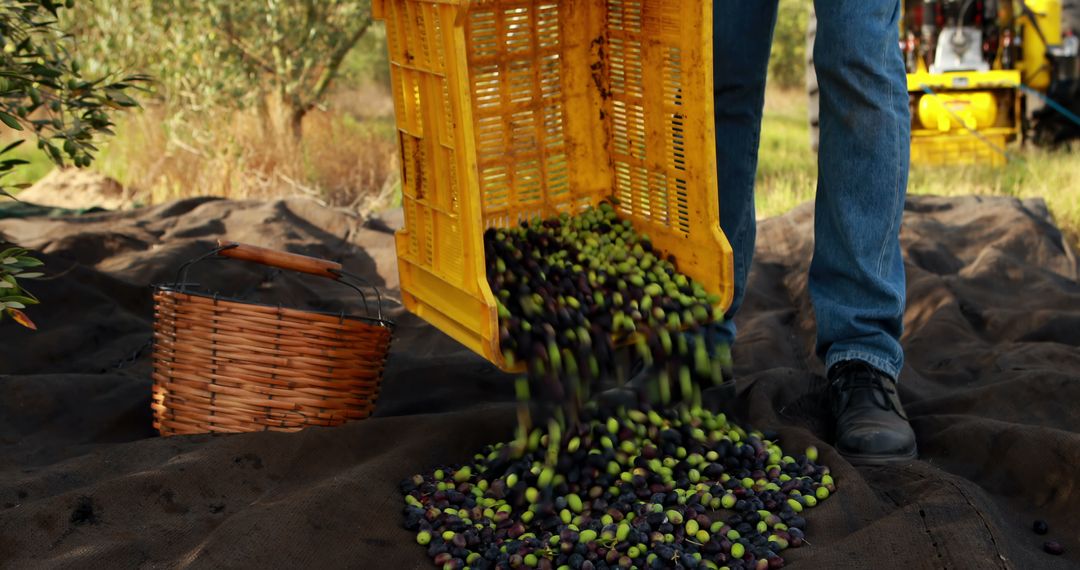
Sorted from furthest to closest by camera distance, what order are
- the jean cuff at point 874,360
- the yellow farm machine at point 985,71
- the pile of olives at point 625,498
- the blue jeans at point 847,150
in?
the yellow farm machine at point 985,71
the jean cuff at point 874,360
the blue jeans at point 847,150
the pile of olives at point 625,498

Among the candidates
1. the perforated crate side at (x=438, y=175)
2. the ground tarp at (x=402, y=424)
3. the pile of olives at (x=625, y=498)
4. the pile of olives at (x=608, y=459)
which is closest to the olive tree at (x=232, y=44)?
the ground tarp at (x=402, y=424)

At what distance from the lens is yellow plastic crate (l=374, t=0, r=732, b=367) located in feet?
8.05

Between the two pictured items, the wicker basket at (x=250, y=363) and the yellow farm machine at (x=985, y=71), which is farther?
the yellow farm machine at (x=985, y=71)

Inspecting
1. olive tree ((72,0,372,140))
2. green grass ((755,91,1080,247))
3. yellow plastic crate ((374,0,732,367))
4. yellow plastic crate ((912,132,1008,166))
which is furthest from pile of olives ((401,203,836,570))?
yellow plastic crate ((912,132,1008,166))

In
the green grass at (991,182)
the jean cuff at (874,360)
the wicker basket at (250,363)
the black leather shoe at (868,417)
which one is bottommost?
the green grass at (991,182)

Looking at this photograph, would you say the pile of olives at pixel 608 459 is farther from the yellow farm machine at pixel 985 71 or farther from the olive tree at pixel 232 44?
the yellow farm machine at pixel 985 71

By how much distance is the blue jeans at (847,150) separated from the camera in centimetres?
256

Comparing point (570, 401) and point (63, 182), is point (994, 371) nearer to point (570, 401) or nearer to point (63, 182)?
point (570, 401)

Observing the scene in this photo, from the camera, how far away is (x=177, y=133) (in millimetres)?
6270

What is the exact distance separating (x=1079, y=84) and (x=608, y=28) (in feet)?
14.1

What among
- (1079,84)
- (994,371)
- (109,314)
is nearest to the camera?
(994,371)

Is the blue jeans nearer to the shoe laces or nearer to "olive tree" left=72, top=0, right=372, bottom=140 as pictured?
the shoe laces

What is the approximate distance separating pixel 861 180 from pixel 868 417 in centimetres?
55

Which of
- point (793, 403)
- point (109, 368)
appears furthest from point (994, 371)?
point (109, 368)
